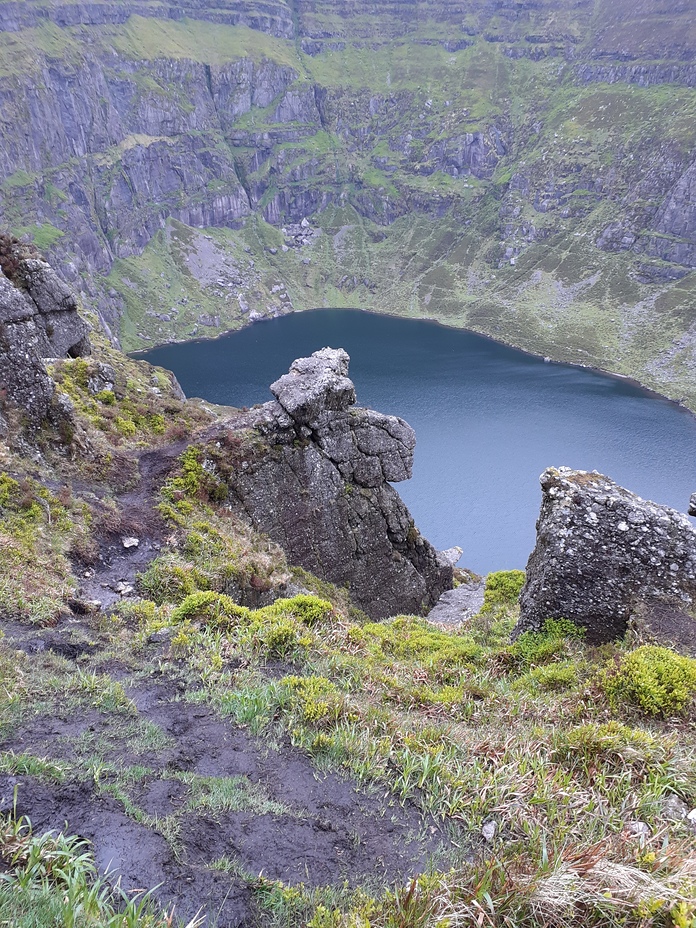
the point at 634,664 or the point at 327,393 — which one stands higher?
the point at 327,393

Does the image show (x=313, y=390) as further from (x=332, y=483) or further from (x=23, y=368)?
(x=23, y=368)

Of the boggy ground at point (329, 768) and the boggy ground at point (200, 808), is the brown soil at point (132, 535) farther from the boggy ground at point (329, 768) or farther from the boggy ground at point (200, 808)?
the boggy ground at point (200, 808)

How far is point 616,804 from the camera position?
7.98 m

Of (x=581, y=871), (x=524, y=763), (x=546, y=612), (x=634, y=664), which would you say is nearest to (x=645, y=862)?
(x=581, y=871)

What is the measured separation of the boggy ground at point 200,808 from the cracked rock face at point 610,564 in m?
10.1

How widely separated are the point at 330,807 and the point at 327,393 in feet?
78.6

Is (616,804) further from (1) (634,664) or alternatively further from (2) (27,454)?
(2) (27,454)

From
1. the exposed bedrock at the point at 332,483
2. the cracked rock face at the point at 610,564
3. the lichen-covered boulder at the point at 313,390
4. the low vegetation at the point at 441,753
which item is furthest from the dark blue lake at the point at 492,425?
the low vegetation at the point at 441,753

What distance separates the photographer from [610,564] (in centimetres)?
1616

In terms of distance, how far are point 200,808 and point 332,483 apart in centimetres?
2360

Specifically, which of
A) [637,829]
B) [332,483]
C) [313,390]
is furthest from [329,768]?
[313,390]

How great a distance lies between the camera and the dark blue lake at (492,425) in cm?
10375

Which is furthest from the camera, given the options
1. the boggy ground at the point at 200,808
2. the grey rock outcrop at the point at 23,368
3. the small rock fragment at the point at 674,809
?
the grey rock outcrop at the point at 23,368

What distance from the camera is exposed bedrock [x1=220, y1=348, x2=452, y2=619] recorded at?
95.7 ft
